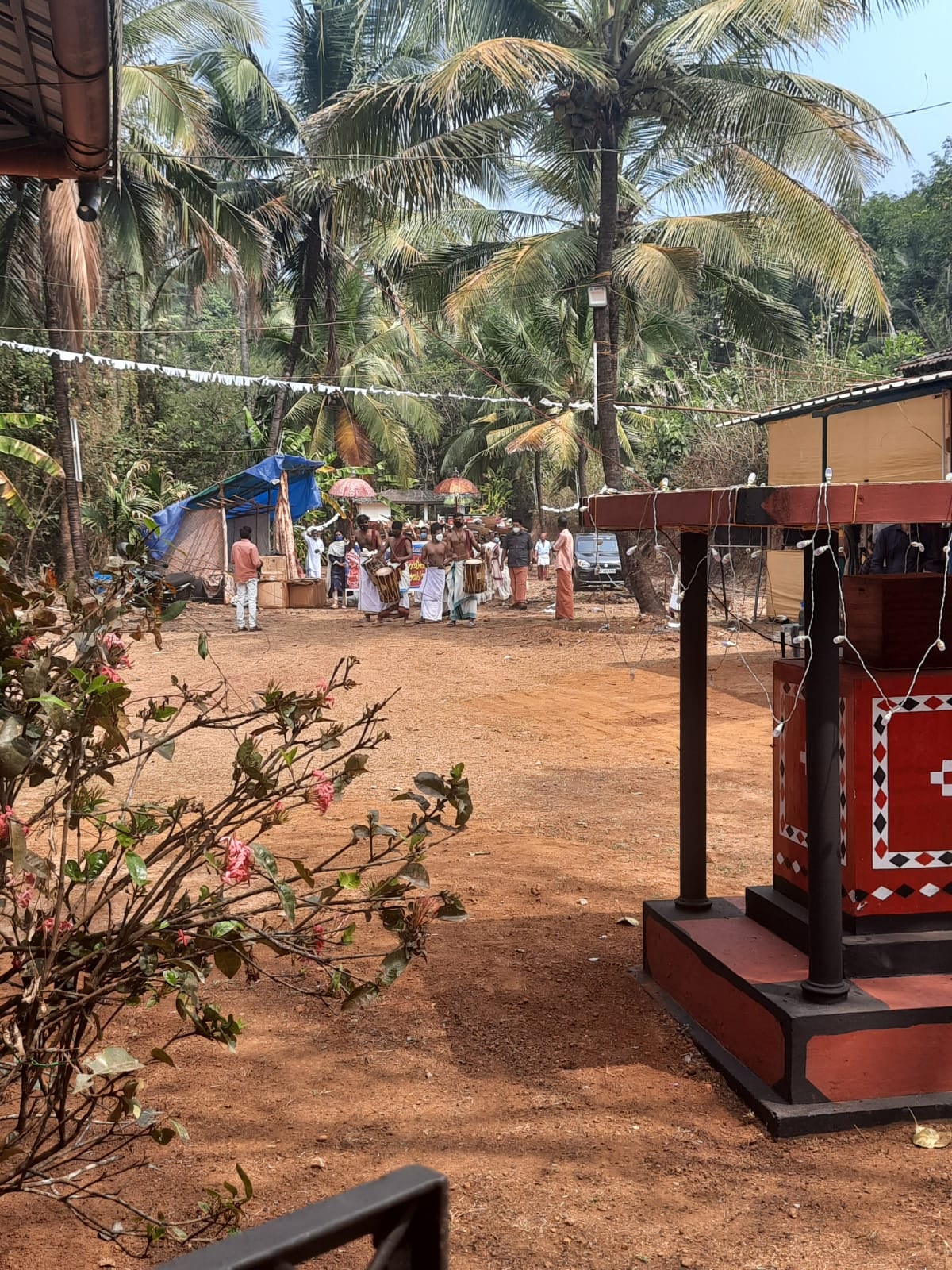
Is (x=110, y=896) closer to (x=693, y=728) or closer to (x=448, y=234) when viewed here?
(x=693, y=728)

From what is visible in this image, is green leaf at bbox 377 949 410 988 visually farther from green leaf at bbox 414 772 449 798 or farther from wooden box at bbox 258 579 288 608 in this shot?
wooden box at bbox 258 579 288 608

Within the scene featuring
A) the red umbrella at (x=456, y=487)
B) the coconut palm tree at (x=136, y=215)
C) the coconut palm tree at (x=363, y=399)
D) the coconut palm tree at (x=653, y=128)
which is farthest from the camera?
the red umbrella at (x=456, y=487)

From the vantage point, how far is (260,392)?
32.5 meters

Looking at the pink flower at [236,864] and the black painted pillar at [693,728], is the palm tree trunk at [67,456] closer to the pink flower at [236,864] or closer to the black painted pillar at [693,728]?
the black painted pillar at [693,728]

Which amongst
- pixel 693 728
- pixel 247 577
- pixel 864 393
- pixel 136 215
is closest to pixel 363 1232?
pixel 693 728

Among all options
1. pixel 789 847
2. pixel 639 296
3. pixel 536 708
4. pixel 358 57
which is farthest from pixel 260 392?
pixel 789 847

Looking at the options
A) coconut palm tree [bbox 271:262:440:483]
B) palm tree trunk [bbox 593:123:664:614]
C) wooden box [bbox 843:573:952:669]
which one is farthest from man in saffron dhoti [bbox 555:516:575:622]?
wooden box [bbox 843:573:952:669]

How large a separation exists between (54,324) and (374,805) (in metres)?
13.8

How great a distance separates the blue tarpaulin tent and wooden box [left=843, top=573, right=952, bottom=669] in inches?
799

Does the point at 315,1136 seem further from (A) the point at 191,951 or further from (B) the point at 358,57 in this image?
(B) the point at 358,57

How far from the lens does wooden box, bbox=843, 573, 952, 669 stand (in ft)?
12.9

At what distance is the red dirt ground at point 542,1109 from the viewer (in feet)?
9.69

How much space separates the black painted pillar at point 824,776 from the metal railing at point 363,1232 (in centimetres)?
269

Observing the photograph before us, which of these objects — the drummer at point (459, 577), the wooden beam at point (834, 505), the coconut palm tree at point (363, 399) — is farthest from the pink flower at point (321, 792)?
the coconut palm tree at point (363, 399)
